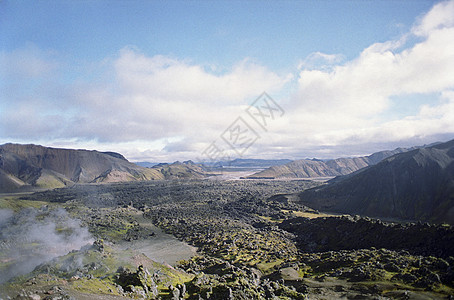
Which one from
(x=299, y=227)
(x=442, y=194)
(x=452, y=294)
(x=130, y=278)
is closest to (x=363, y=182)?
(x=442, y=194)

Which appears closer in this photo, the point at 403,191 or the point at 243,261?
the point at 243,261

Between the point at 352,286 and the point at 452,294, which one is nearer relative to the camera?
the point at 452,294

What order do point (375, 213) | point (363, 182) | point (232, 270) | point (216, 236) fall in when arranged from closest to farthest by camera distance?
point (232, 270)
point (216, 236)
point (375, 213)
point (363, 182)

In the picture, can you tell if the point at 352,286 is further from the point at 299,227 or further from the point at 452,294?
the point at 299,227

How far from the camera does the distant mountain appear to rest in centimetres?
9781

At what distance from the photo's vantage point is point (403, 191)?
371ft

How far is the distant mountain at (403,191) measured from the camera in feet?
321

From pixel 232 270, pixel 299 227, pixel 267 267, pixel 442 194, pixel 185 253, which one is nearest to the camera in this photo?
pixel 232 270

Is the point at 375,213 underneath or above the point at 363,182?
underneath

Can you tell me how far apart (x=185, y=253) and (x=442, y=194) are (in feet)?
330

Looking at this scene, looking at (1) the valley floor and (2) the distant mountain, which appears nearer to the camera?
(1) the valley floor

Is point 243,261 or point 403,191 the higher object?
point 403,191

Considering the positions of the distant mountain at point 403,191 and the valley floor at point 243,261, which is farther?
the distant mountain at point 403,191

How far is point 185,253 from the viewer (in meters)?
67.7
